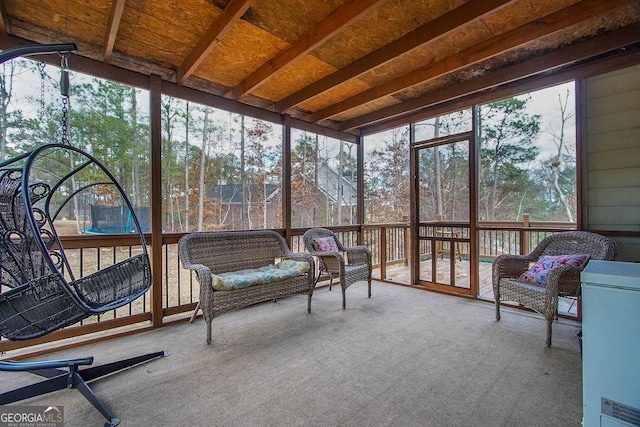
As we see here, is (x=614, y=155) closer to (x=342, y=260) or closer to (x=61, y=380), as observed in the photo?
(x=342, y=260)

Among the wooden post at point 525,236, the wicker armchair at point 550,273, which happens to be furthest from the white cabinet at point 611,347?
the wooden post at point 525,236

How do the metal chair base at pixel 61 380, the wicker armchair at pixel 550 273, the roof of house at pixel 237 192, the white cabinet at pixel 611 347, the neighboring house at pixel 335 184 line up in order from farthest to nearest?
1. the neighboring house at pixel 335 184
2. the roof of house at pixel 237 192
3. the wicker armchair at pixel 550 273
4. the metal chair base at pixel 61 380
5. the white cabinet at pixel 611 347

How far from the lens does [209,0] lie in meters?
1.98

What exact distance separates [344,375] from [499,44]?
2.91 metres

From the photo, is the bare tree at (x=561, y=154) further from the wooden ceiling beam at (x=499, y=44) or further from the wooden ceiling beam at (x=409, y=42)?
the wooden ceiling beam at (x=409, y=42)

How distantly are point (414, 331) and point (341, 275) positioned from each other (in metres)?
0.98

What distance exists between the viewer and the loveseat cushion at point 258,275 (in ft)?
8.04

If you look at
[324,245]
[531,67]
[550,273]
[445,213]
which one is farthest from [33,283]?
[531,67]

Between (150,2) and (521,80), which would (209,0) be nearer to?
(150,2)

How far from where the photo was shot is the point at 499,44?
2.42 m

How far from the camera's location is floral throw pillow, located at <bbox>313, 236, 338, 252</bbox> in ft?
12.0

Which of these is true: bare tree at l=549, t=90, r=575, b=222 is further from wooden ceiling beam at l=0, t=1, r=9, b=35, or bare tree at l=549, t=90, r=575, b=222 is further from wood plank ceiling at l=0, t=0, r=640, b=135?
wooden ceiling beam at l=0, t=1, r=9, b=35

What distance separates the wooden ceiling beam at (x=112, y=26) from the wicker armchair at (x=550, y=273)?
369 centimetres

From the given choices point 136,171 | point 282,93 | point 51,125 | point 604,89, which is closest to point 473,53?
point 604,89
